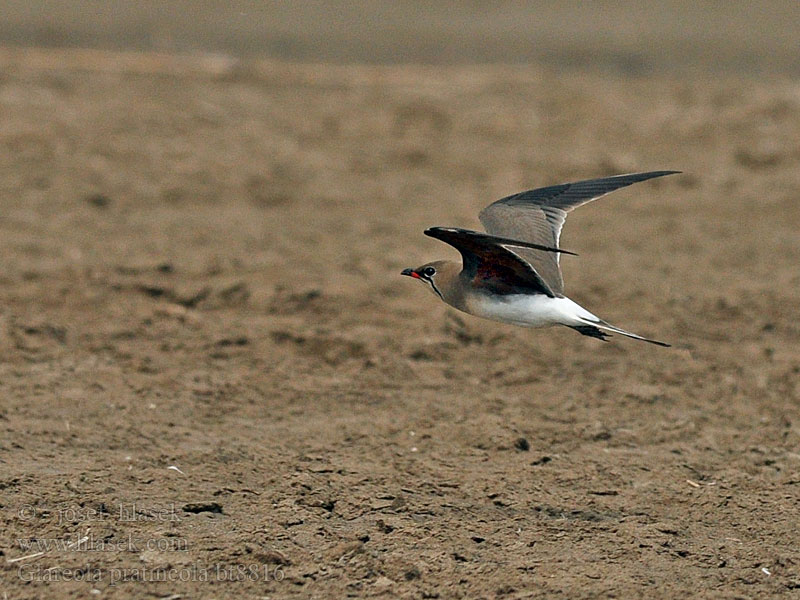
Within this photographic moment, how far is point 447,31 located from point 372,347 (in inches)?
309

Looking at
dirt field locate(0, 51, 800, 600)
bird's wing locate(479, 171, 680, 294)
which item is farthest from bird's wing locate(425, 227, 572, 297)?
dirt field locate(0, 51, 800, 600)

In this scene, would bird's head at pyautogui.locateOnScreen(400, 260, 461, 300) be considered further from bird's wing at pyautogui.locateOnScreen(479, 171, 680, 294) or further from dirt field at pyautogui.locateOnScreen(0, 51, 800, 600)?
dirt field at pyautogui.locateOnScreen(0, 51, 800, 600)

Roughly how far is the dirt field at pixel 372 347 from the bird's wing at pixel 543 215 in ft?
2.92

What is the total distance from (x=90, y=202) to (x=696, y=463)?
17.1 ft

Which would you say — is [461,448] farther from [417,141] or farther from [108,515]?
[417,141]

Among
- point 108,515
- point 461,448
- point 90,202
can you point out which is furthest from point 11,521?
point 90,202

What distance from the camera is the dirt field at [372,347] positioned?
455cm

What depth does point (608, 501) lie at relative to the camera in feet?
16.6

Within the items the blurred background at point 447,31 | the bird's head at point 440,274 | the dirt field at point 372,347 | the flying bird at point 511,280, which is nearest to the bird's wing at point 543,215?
the flying bird at point 511,280

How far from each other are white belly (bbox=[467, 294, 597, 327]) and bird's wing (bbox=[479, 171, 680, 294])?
357 mm

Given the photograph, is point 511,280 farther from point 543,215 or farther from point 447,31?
point 447,31

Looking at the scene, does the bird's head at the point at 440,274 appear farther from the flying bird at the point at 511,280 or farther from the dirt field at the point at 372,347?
the dirt field at the point at 372,347

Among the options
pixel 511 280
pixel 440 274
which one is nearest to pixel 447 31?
pixel 440 274

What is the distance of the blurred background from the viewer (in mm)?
12805
